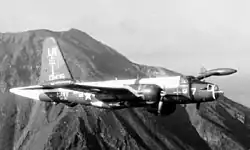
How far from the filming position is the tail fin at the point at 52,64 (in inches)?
3221

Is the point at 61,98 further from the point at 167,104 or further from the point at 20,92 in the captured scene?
the point at 167,104

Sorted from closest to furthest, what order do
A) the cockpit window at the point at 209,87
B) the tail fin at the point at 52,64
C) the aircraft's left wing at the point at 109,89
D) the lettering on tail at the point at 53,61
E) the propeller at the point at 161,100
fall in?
1. the cockpit window at the point at 209,87
2. the propeller at the point at 161,100
3. the aircraft's left wing at the point at 109,89
4. the tail fin at the point at 52,64
5. the lettering on tail at the point at 53,61

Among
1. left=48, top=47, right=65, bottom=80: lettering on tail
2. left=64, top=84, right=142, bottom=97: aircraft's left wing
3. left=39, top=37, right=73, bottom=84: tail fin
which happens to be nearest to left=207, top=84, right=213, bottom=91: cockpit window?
left=64, top=84, right=142, bottom=97: aircraft's left wing

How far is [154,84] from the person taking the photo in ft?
223

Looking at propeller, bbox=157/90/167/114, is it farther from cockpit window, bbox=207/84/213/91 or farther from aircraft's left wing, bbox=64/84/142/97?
cockpit window, bbox=207/84/213/91

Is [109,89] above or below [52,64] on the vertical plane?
below

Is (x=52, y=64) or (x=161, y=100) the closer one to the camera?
(x=161, y=100)

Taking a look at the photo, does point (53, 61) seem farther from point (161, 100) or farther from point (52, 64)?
point (161, 100)

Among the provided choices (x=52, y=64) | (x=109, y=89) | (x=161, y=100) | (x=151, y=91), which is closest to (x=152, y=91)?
(x=151, y=91)

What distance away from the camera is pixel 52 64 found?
82.9 m

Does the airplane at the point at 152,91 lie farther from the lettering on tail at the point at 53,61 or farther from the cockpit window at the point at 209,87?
the lettering on tail at the point at 53,61

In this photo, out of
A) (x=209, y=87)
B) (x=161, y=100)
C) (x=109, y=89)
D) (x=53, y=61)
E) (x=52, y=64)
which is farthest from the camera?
(x=53, y=61)

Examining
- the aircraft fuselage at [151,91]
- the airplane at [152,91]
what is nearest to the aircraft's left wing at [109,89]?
the airplane at [152,91]

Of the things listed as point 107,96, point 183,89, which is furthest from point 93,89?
→ point 183,89
